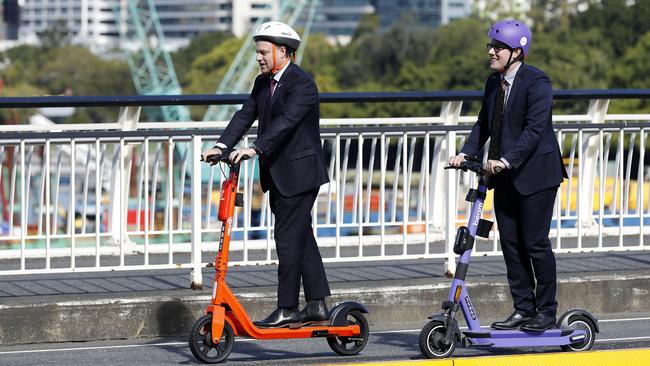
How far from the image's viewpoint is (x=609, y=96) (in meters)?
12.0

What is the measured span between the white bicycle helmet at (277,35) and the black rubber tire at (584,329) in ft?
7.07

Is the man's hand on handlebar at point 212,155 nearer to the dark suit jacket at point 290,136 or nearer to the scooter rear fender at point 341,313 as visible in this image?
the dark suit jacket at point 290,136

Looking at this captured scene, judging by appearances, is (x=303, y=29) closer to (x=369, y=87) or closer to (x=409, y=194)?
(x=369, y=87)

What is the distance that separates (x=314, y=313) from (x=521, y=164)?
4.56 ft

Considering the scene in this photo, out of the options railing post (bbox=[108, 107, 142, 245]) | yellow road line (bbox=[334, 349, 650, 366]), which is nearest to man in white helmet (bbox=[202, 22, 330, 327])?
yellow road line (bbox=[334, 349, 650, 366])

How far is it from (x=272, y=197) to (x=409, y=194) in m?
3.26

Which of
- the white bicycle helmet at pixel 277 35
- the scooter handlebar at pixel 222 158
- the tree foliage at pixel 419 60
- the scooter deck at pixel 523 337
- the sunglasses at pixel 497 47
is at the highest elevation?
the tree foliage at pixel 419 60

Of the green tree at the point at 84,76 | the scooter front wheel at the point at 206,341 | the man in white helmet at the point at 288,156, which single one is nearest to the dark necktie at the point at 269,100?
the man in white helmet at the point at 288,156

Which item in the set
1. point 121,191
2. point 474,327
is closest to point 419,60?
point 121,191

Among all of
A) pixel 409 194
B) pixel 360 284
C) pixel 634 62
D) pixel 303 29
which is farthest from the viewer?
pixel 303 29

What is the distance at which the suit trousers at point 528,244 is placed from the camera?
787 cm

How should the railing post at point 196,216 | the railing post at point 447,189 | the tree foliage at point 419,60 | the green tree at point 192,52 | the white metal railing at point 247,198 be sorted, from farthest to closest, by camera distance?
the green tree at point 192,52 < the tree foliage at point 419,60 < the railing post at point 447,189 < the white metal railing at point 247,198 < the railing post at point 196,216

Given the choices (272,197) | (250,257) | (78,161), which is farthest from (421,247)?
(272,197)

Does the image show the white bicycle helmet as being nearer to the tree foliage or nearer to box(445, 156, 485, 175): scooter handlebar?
box(445, 156, 485, 175): scooter handlebar
